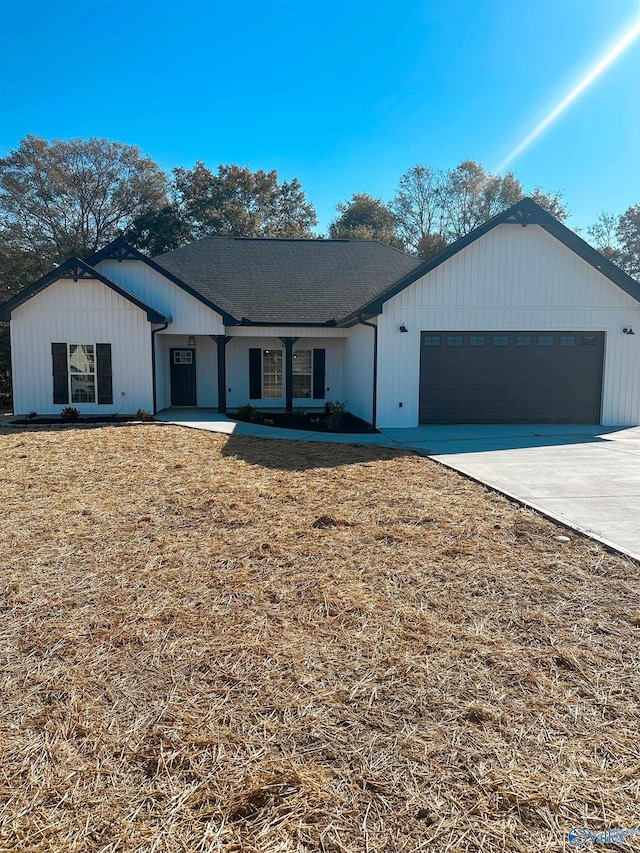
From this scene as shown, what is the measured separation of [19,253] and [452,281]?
2268cm

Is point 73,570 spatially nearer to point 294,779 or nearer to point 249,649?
point 249,649

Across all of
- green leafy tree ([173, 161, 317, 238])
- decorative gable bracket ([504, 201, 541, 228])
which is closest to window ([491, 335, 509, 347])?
decorative gable bracket ([504, 201, 541, 228])

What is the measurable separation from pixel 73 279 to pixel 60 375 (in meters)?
2.60

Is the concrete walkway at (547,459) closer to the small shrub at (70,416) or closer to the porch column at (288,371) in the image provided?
the small shrub at (70,416)

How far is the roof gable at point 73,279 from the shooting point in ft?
44.1

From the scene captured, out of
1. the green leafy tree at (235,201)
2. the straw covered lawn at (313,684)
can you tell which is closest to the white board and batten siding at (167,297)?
the straw covered lawn at (313,684)

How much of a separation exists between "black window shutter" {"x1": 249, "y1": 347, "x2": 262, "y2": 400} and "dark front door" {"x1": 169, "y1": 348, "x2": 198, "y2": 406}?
1.88 meters

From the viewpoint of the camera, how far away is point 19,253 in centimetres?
2547

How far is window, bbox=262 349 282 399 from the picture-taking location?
55.1ft

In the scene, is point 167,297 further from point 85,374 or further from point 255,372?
point 255,372

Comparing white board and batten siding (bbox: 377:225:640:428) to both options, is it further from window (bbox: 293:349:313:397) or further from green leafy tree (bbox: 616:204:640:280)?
green leafy tree (bbox: 616:204:640:280)

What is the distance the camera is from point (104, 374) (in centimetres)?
1420

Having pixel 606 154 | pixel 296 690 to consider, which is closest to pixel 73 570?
pixel 296 690

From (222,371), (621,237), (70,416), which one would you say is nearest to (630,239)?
(621,237)
